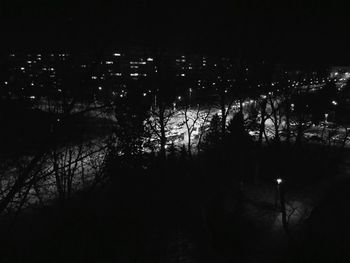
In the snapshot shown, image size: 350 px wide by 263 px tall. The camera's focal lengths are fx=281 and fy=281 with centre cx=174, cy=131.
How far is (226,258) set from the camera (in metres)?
13.4

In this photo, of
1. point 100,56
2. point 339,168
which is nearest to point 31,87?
point 100,56

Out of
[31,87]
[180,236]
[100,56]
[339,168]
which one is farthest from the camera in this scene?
[339,168]

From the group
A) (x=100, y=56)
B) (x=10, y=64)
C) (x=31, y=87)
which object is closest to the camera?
(x=100, y=56)

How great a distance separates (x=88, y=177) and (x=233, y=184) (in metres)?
10.8

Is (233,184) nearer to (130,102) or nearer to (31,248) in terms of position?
(130,102)

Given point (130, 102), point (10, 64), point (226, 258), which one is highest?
point (10, 64)

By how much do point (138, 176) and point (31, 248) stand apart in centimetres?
681

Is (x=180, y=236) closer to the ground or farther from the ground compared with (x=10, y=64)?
closer to the ground

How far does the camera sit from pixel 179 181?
19766 millimetres

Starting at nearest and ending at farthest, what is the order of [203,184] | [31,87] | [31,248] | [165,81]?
[31,87], [31,248], [165,81], [203,184]

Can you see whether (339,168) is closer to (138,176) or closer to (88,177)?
(138,176)

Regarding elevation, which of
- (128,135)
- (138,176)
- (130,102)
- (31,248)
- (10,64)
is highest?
(10,64)

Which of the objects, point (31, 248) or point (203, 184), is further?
point (203, 184)

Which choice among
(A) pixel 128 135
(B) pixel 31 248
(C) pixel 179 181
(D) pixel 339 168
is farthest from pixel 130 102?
(D) pixel 339 168
